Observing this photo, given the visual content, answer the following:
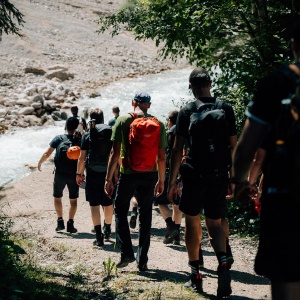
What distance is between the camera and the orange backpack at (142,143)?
6.05 meters

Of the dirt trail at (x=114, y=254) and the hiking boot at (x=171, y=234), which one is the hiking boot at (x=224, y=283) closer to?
the dirt trail at (x=114, y=254)

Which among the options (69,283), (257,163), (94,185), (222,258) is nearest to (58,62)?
(94,185)

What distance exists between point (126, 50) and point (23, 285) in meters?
39.4

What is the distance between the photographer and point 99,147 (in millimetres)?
8125

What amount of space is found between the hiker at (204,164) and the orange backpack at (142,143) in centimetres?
81

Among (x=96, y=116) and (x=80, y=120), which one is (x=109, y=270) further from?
(x=80, y=120)

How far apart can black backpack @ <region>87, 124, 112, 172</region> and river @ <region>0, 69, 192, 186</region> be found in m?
3.76

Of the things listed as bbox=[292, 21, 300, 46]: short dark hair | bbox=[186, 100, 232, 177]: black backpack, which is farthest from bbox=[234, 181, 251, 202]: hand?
bbox=[186, 100, 232, 177]: black backpack

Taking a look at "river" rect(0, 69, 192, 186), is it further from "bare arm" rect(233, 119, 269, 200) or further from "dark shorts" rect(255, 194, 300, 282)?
"dark shorts" rect(255, 194, 300, 282)

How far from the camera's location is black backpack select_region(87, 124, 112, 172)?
26.3 feet

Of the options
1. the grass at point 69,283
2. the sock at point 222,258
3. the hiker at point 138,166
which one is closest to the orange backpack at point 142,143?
the hiker at point 138,166

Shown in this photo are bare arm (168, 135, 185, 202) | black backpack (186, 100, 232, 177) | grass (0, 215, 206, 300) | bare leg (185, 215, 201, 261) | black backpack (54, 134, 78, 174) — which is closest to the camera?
grass (0, 215, 206, 300)

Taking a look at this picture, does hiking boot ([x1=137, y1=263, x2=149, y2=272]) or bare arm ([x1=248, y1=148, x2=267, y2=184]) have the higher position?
bare arm ([x1=248, y1=148, x2=267, y2=184])

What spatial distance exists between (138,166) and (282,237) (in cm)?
324
